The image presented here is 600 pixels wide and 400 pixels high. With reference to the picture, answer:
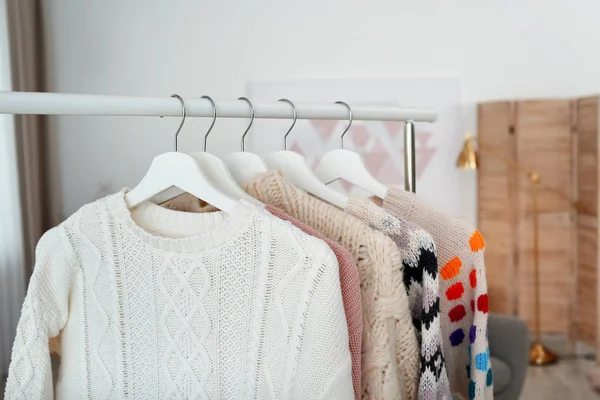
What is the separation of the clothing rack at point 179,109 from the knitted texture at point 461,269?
0.61 feet

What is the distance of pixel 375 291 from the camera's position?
106 cm

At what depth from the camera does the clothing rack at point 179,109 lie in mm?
926

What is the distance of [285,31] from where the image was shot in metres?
Result: 4.04

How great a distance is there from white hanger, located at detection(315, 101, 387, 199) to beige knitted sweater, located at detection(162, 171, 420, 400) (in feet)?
0.58

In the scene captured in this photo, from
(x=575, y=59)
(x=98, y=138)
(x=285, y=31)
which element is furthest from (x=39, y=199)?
(x=575, y=59)

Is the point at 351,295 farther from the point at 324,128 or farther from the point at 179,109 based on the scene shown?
the point at 324,128

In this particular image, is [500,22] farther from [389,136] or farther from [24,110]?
[24,110]

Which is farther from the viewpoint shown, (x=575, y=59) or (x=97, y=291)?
(x=575, y=59)

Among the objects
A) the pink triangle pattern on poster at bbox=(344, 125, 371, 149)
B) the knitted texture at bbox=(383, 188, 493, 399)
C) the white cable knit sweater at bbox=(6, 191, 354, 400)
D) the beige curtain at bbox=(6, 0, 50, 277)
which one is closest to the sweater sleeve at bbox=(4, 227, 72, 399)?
the white cable knit sweater at bbox=(6, 191, 354, 400)

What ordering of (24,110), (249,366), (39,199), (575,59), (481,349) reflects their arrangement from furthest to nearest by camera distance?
(575,59)
(39,199)
(481,349)
(249,366)
(24,110)

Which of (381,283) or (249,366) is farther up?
(381,283)

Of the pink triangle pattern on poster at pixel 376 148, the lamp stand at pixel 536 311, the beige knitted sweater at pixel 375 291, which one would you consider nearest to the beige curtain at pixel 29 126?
the pink triangle pattern on poster at pixel 376 148

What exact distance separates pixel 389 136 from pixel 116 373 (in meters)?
3.13

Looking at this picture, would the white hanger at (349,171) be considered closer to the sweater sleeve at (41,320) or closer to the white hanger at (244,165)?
the white hanger at (244,165)
